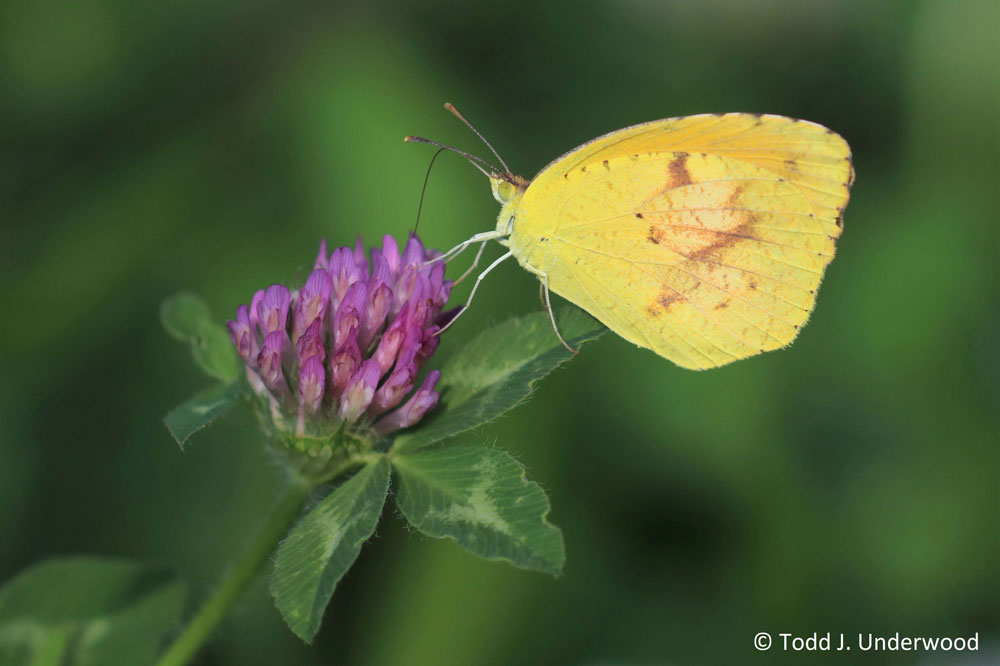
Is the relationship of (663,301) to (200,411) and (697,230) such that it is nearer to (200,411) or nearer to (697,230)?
(697,230)

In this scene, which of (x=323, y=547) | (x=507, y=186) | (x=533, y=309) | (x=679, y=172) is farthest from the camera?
(x=533, y=309)

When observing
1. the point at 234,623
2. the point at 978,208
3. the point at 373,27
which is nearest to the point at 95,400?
the point at 234,623

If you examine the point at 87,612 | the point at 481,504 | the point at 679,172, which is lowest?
the point at 87,612

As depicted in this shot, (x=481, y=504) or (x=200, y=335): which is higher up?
(x=200, y=335)

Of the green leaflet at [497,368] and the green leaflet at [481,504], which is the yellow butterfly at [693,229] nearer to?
the green leaflet at [497,368]

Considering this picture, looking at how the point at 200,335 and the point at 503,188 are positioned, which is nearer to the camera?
the point at 200,335

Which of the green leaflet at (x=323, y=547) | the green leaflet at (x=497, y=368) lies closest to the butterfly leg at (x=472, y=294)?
the green leaflet at (x=497, y=368)

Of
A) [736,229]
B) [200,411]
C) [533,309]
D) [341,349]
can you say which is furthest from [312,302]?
[533,309]
